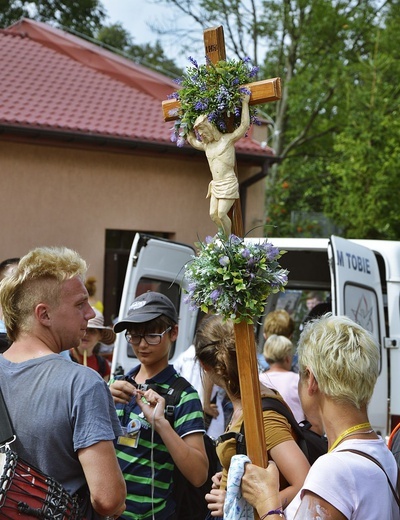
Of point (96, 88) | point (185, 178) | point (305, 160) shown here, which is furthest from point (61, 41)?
point (305, 160)

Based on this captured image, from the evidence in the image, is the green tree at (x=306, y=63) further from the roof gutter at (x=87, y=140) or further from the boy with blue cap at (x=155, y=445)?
the boy with blue cap at (x=155, y=445)

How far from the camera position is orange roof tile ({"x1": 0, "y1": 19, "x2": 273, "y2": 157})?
49.6 ft

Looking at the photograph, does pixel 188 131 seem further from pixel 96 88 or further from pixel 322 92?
pixel 322 92

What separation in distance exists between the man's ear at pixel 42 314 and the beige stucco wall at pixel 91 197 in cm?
1120

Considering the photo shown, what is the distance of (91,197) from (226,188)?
12171 millimetres

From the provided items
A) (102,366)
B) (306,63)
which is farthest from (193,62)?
(306,63)

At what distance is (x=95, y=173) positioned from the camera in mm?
15297

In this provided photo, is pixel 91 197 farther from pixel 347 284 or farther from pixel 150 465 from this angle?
pixel 150 465

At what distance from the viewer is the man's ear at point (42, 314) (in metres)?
3.20

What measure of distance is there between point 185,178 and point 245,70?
12794mm

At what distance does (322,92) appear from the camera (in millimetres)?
26953

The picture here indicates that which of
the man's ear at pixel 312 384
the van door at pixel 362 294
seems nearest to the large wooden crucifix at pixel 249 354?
the man's ear at pixel 312 384

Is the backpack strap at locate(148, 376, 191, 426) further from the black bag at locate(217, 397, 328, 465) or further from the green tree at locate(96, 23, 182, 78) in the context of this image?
the green tree at locate(96, 23, 182, 78)

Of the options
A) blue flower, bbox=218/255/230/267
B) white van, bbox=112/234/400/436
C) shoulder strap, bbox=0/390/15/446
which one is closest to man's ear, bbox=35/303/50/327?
shoulder strap, bbox=0/390/15/446
